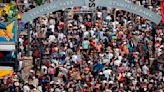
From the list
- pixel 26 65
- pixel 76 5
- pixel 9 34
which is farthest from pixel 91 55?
pixel 76 5

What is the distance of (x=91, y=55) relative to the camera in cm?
3906

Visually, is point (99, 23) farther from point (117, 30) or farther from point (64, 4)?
point (64, 4)

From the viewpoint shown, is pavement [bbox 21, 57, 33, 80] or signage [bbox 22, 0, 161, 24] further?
pavement [bbox 21, 57, 33, 80]

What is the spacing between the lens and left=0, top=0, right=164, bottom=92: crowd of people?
36688mm

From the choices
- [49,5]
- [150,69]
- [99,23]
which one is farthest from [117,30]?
[49,5]

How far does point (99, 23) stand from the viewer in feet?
141

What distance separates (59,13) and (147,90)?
27.3 feet

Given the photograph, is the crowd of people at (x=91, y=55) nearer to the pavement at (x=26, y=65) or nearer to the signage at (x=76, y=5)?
the pavement at (x=26, y=65)

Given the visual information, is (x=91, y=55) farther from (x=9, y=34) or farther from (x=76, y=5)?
(x=76, y=5)

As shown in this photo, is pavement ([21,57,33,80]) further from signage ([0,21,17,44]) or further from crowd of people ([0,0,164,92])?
signage ([0,21,17,44])

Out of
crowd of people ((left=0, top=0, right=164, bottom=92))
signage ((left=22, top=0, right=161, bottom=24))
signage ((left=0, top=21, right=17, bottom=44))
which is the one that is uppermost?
signage ((left=22, top=0, right=161, bottom=24))

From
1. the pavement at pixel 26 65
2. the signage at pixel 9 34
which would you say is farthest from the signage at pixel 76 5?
the pavement at pixel 26 65

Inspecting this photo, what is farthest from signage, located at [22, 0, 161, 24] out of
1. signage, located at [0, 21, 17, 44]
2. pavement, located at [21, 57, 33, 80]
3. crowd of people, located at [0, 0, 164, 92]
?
pavement, located at [21, 57, 33, 80]

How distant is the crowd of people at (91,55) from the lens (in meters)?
36.7
